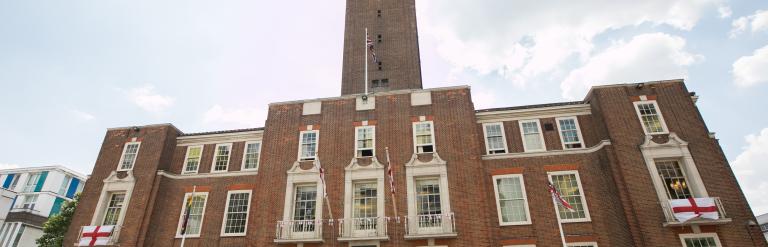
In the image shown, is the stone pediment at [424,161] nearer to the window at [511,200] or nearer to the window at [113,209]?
the window at [511,200]

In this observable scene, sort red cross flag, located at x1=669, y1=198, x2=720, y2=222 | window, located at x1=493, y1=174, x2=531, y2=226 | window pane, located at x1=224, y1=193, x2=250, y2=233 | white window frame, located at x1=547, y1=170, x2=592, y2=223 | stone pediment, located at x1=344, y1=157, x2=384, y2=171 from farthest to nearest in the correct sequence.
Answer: window pane, located at x1=224, y1=193, x2=250, y2=233 → stone pediment, located at x1=344, y1=157, x2=384, y2=171 → window, located at x1=493, y1=174, x2=531, y2=226 → white window frame, located at x1=547, y1=170, x2=592, y2=223 → red cross flag, located at x1=669, y1=198, x2=720, y2=222

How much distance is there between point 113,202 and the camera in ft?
83.5

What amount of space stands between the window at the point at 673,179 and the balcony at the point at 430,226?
10.6 m

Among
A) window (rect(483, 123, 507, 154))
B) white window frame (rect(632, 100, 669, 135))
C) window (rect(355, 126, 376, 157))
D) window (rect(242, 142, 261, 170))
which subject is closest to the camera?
white window frame (rect(632, 100, 669, 135))

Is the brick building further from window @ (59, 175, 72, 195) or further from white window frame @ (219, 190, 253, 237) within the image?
window @ (59, 175, 72, 195)

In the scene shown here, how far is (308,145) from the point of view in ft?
77.7

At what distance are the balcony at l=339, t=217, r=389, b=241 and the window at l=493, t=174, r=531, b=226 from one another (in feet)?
20.0

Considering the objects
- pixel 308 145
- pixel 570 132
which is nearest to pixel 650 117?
pixel 570 132

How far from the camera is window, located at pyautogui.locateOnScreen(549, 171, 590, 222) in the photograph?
67.8 ft

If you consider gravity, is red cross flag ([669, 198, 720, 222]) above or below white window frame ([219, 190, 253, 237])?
below

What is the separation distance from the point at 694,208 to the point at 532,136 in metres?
8.13

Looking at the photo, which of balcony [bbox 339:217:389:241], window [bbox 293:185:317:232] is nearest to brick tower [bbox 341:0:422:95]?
window [bbox 293:185:317:232]

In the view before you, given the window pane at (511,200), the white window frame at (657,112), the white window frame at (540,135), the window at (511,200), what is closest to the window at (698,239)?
the white window frame at (657,112)

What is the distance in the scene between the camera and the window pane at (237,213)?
23609 millimetres
